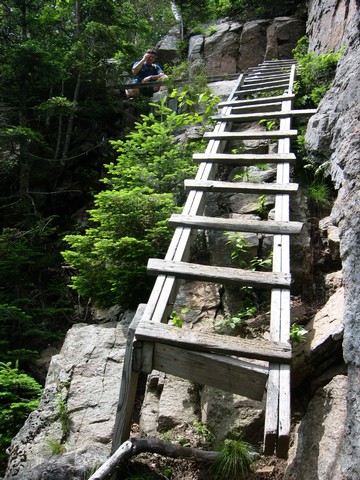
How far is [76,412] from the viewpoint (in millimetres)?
4340

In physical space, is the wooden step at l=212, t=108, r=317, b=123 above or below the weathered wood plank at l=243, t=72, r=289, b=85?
below

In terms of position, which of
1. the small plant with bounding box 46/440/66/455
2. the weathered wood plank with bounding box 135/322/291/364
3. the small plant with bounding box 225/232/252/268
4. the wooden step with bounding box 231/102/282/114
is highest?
the wooden step with bounding box 231/102/282/114

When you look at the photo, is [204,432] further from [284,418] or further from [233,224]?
[233,224]

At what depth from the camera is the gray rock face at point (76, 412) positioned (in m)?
3.65

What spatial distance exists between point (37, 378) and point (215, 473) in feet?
A: 11.0

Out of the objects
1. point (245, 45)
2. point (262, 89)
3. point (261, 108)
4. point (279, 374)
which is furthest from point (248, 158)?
point (245, 45)

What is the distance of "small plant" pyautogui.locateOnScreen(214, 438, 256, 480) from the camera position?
337 centimetres

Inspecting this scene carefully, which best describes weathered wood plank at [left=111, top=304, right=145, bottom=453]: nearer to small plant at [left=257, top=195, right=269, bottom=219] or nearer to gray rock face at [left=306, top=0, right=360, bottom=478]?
gray rock face at [left=306, top=0, right=360, bottom=478]

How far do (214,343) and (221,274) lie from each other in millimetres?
756

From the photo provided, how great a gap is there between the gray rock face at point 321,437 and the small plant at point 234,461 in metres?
0.34

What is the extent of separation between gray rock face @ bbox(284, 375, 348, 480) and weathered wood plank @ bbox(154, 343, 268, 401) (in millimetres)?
536

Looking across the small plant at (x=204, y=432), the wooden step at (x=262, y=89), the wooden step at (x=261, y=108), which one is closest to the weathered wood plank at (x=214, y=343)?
the small plant at (x=204, y=432)

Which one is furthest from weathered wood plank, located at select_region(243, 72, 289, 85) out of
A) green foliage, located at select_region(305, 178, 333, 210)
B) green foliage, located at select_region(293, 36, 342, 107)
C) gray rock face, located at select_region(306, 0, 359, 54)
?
green foliage, located at select_region(305, 178, 333, 210)

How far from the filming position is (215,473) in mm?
3443
